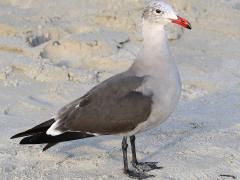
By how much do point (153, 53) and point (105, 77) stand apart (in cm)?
256

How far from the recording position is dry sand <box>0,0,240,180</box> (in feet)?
16.2

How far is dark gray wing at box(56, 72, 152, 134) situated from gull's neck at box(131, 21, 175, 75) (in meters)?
0.12

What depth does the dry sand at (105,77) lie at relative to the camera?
16.2ft

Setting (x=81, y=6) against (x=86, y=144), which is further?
(x=81, y=6)

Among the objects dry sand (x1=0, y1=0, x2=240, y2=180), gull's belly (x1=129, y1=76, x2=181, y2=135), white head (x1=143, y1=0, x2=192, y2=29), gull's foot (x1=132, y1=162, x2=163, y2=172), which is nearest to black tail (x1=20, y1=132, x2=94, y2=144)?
dry sand (x1=0, y1=0, x2=240, y2=180)

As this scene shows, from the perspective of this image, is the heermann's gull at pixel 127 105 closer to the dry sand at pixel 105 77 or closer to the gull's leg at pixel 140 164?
the gull's leg at pixel 140 164

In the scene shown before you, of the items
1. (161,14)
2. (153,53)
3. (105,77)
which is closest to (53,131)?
(153,53)

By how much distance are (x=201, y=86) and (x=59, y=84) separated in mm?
1578

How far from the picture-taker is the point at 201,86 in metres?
7.30

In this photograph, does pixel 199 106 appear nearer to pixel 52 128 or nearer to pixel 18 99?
pixel 18 99

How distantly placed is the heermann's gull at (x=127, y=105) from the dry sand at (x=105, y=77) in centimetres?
33

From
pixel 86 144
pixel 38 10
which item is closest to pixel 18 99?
pixel 86 144

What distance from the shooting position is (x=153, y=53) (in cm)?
481

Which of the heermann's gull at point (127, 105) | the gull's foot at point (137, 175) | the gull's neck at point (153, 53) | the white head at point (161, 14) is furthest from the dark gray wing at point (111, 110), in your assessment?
the white head at point (161, 14)
